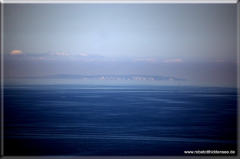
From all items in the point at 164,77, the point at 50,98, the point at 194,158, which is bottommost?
the point at 194,158

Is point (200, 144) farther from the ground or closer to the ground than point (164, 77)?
closer to the ground

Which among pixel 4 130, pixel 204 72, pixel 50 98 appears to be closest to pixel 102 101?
pixel 50 98

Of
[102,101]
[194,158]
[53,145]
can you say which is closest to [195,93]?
[102,101]

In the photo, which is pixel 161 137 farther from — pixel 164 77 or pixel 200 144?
pixel 164 77

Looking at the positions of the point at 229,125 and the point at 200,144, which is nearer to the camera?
the point at 200,144

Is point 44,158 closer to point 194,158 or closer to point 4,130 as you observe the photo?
point 4,130

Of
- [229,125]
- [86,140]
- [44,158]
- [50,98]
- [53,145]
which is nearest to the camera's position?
[44,158]

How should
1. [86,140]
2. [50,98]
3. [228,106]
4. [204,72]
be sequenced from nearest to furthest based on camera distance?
[86,140], [228,106], [204,72], [50,98]
